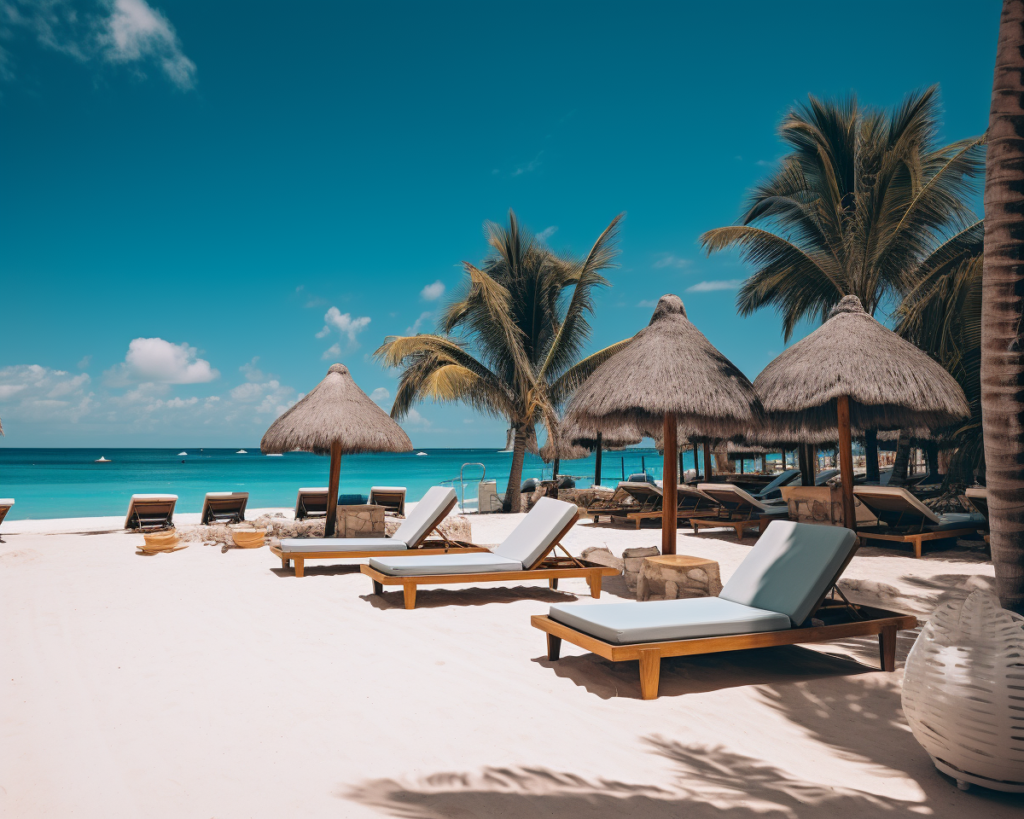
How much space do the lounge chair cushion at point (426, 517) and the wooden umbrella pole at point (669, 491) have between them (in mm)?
2176

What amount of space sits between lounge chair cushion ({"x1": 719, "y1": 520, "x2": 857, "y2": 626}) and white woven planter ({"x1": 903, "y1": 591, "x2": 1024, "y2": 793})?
119cm

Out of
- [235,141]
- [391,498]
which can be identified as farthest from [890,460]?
[235,141]

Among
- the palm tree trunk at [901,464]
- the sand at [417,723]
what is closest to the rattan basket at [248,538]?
the sand at [417,723]

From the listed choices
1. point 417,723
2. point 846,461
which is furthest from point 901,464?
point 417,723

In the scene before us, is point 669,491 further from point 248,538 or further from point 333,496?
point 248,538

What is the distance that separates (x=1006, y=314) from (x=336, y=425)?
305 inches

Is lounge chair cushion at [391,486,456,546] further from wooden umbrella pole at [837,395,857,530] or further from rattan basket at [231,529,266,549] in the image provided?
wooden umbrella pole at [837,395,857,530]

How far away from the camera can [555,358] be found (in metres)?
14.4

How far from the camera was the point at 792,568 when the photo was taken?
368 centimetres

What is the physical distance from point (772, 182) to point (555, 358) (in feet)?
19.6

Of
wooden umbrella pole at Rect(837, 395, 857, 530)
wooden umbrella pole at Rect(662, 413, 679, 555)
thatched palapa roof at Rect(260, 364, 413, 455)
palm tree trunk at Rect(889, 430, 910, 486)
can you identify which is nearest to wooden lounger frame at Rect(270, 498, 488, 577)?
wooden umbrella pole at Rect(662, 413, 679, 555)

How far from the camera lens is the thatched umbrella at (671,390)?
5621mm

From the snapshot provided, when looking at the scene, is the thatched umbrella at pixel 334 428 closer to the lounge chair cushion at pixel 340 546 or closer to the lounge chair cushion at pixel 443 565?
the lounge chair cushion at pixel 340 546

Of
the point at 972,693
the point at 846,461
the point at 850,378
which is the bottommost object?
the point at 972,693
